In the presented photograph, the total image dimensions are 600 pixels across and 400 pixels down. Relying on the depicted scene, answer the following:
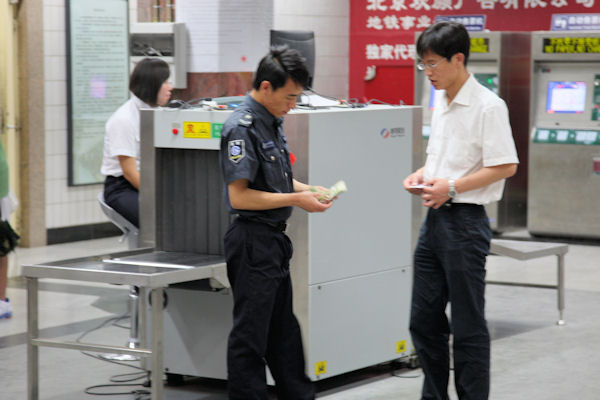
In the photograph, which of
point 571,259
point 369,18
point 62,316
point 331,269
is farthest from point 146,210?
point 369,18

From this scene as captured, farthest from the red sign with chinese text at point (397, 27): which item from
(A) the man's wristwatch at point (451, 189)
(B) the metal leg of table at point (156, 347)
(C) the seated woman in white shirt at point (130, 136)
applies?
(B) the metal leg of table at point (156, 347)

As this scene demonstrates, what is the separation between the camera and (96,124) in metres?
8.98

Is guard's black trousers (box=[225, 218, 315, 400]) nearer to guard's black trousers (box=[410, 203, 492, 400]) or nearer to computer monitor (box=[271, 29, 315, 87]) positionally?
guard's black trousers (box=[410, 203, 492, 400])

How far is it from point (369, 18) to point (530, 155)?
302 centimetres

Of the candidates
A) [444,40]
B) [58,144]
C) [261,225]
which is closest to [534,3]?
[58,144]

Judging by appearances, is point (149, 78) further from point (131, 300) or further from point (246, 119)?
point (246, 119)

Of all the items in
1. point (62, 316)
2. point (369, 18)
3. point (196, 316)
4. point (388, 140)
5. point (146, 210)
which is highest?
point (369, 18)

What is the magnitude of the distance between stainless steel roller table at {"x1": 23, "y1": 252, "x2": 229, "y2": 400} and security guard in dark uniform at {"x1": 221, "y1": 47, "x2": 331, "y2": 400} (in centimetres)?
37

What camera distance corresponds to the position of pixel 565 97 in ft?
29.4

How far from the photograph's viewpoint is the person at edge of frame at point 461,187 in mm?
3588

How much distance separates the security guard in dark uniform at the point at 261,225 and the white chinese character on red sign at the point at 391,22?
7502mm

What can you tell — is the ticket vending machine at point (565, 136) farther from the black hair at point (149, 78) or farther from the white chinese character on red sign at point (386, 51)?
the black hair at point (149, 78)

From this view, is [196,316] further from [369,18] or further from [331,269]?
[369,18]

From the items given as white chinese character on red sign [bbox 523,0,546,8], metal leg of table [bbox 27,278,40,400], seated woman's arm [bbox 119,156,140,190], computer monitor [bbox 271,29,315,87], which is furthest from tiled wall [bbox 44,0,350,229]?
metal leg of table [bbox 27,278,40,400]
